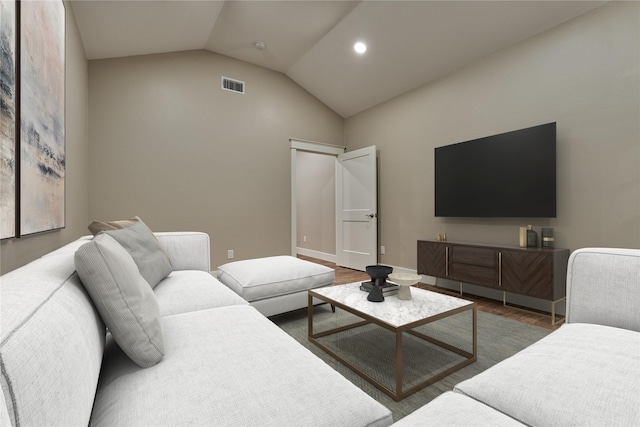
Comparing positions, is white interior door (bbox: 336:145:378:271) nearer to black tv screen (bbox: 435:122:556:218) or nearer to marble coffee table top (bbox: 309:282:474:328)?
black tv screen (bbox: 435:122:556:218)

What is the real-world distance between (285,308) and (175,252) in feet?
3.25

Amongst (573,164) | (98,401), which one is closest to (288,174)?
(573,164)

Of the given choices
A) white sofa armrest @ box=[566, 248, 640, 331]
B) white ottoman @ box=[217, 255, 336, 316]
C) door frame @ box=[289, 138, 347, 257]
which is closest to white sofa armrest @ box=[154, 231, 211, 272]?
white ottoman @ box=[217, 255, 336, 316]

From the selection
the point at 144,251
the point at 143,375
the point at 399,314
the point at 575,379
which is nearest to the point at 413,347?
the point at 399,314

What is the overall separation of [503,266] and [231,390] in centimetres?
285

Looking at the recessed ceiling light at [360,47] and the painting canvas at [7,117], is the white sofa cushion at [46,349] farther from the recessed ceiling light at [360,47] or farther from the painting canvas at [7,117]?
the recessed ceiling light at [360,47]

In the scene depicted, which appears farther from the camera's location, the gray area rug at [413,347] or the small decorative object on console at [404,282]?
the small decorative object on console at [404,282]

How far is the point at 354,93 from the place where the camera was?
4535 millimetres

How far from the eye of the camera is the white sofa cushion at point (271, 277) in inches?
90.3

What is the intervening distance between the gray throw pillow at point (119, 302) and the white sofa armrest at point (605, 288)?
168cm

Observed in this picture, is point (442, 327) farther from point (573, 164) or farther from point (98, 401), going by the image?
point (98, 401)

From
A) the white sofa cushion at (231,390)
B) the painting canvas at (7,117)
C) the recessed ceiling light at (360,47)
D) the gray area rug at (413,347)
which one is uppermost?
the recessed ceiling light at (360,47)

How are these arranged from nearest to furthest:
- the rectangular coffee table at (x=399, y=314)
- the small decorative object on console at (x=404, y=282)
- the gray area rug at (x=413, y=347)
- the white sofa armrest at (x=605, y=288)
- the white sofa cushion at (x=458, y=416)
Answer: the white sofa cushion at (x=458, y=416)
the white sofa armrest at (x=605, y=288)
the rectangular coffee table at (x=399, y=314)
the gray area rug at (x=413, y=347)
the small decorative object on console at (x=404, y=282)

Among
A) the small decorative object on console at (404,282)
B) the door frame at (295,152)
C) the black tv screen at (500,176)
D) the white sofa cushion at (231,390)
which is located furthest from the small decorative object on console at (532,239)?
the door frame at (295,152)
